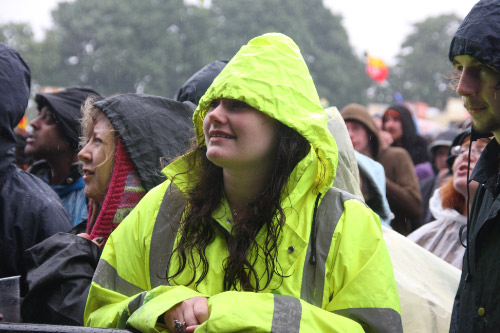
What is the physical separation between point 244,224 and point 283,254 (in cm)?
19

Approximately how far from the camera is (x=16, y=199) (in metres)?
3.36

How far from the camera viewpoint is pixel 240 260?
2.31 metres

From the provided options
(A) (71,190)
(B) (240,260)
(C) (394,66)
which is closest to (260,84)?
(B) (240,260)

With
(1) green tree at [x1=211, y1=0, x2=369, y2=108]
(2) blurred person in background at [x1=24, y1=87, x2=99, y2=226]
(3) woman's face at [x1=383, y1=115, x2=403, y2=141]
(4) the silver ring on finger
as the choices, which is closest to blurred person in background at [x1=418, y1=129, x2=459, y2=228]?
(3) woman's face at [x1=383, y1=115, x2=403, y2=141]

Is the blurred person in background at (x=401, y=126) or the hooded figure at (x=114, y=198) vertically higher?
the hooded figure at (x=114, y=198)

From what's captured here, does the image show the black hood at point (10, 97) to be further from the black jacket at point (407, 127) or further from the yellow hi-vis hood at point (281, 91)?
the black jacket at point (407, 127)

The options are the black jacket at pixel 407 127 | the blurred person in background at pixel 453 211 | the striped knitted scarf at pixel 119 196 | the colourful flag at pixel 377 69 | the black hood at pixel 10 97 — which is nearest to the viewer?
the striped knitted scarf at pixel 119 196

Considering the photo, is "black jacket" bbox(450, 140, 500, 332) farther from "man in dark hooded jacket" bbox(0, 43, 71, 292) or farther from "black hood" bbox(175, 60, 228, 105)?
"man in dark hooded jacket" bbox(0, 43, 71, 292)

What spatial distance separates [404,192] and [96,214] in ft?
9.25

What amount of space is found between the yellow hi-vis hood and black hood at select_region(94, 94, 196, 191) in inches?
29.5

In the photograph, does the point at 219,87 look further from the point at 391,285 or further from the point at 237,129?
the point at 391,285

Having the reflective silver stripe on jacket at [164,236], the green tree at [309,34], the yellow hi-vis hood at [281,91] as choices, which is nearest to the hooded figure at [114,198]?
the reflective silver stripe on jacket at [164,236]

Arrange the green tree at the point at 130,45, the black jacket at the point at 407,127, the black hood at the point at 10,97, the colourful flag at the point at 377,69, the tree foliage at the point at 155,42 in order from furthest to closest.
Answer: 1. the tree foliage at the point at 155,42
2. the green tree at the point at 130,45
3. the colourful flag at the point at 377,69
4. the black jacket at the point at 407,127
5. the black hood at the point at 10,97

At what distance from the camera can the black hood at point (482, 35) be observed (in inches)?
94.1
